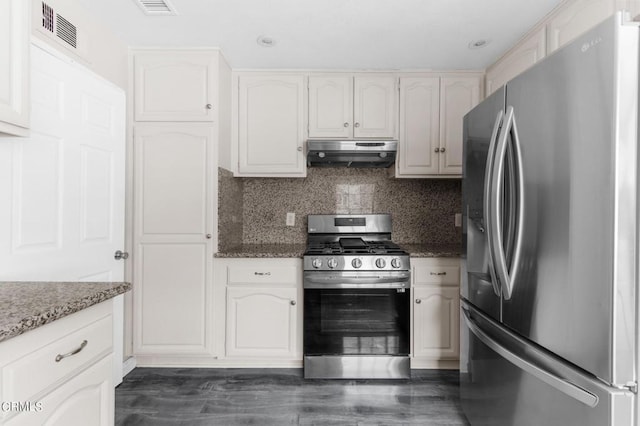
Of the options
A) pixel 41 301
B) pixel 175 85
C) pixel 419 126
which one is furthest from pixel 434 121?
pixel 41 301

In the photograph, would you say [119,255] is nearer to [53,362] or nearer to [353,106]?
[53,362]

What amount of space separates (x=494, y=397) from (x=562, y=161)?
1075 millimetres

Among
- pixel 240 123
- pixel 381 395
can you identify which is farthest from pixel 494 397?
pixel 240 123

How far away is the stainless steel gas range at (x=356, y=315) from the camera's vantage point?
7.73 feet

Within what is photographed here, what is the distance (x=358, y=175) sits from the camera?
10.1 feet

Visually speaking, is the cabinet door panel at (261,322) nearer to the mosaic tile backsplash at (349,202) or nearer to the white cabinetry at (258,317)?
the white cabinetry at (258,317)

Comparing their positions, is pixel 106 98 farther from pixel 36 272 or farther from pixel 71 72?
pixel 36 272

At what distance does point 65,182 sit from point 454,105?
270cm

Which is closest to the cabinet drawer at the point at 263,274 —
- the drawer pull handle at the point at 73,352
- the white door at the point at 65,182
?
the white door at the point at 65,182

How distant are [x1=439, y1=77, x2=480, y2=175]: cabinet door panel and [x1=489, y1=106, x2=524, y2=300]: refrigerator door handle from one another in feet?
4.64

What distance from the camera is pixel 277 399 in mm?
2119

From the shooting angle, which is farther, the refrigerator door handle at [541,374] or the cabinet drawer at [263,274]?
the cabinet drawer at [263,274]

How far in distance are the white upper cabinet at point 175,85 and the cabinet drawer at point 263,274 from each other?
3.68 feet

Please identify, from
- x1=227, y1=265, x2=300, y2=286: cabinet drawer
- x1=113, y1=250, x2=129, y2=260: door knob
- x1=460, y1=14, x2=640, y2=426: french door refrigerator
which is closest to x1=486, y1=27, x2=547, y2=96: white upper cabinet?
x1=460, y1=14, x2=640, y2=426: french door refrigerator
